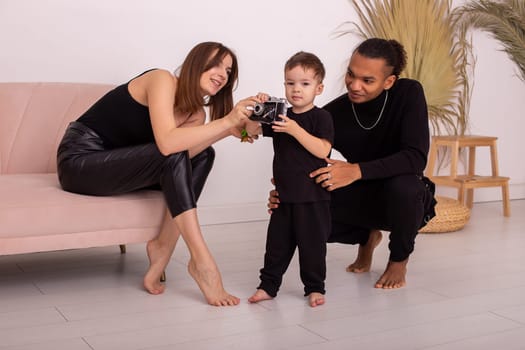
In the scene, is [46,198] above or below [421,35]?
below

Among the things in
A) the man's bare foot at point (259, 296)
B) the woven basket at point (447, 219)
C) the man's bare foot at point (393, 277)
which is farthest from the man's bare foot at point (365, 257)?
the woven basket at point (447, 219)

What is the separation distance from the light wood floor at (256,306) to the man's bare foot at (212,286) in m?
0.04

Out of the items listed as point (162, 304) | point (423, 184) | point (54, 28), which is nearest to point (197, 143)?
point (162, 304)

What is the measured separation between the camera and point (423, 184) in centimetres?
282

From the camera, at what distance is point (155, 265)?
2.76 meters

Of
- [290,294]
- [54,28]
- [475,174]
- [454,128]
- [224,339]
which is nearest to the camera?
[224,339]

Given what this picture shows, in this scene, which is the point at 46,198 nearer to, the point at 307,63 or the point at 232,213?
the point at 307,63

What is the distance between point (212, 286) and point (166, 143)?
1.64ft

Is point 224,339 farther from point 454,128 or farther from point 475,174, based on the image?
point 475,174

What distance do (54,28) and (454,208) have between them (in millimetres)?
2202

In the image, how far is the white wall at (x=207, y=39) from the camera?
143 inches

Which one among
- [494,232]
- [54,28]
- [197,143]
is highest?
[54,28]

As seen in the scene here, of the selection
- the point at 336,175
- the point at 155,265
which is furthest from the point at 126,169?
the point at 336,175

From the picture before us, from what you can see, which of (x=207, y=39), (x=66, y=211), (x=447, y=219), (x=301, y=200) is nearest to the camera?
(x=301, y=200)
